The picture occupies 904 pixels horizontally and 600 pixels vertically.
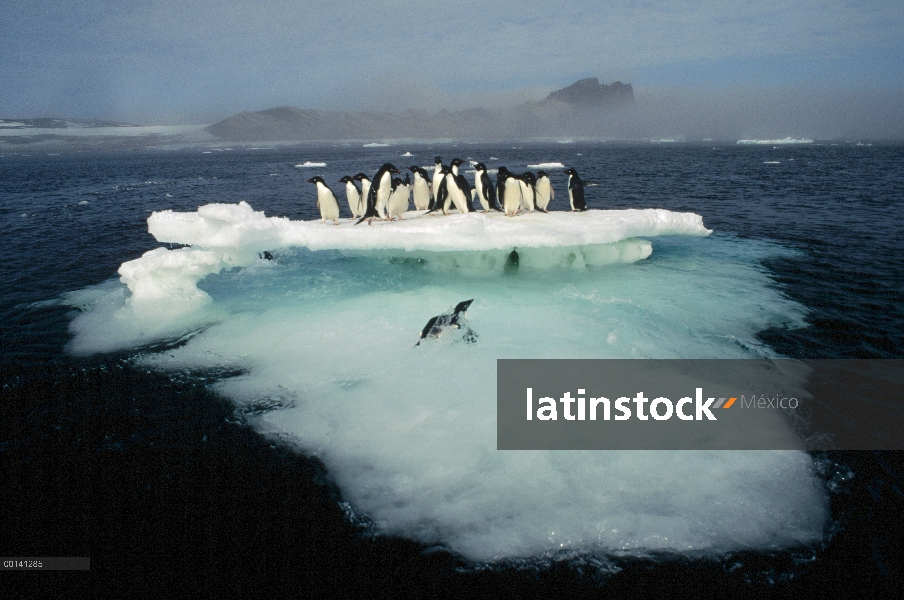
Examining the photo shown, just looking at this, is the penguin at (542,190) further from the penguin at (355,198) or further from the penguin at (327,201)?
the penguin at (327,201)

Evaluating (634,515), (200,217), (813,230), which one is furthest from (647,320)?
(813,230)

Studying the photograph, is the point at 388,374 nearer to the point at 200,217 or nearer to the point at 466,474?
the point at 466,474

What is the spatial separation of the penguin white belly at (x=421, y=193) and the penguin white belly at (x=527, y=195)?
2.11 metres

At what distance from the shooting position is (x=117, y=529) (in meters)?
3.58

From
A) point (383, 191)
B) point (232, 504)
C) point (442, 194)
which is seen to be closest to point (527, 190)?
point (442, 194)

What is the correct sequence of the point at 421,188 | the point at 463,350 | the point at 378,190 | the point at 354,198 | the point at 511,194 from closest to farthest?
the point at 463,350
the point at 378,190
the point at 511,194
the point at 354,198
the point at 421,188

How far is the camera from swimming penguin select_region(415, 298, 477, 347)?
19.7 feet

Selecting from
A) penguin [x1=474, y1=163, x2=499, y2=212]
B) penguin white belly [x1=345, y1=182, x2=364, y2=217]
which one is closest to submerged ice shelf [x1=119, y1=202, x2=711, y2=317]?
penguin [x1=474, y1=163, x2=499, y2=212]

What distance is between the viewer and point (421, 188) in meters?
10.5

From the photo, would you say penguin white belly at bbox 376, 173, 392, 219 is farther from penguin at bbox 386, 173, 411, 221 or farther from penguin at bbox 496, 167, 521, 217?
Answer: penguin at bbox 496, 167, 521, 217

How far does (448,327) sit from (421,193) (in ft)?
17.3

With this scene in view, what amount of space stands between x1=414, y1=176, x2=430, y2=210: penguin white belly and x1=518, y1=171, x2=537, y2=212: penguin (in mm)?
2108

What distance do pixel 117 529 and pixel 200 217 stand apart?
5.31 meters

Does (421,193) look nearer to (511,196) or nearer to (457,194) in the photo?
(457,194)
